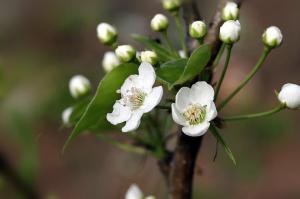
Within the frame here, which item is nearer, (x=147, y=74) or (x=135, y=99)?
(x=147, y=74)

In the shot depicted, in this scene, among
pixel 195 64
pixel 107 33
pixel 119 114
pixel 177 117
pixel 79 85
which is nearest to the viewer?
pixel 195 64

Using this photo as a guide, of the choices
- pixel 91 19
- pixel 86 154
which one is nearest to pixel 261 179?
A: pixel 86 154

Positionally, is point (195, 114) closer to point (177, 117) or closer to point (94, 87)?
point (177, 117)

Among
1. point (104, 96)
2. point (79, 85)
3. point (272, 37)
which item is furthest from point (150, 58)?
point (79, 85)

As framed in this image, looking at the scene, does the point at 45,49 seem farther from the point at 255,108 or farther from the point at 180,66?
the point at 180,66

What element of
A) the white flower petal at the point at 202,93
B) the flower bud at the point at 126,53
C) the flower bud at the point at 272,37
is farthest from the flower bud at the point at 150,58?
the flower bud at the point at 272,37

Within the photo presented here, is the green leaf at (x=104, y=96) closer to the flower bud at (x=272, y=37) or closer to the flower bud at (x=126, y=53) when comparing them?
the flower bud at (x=126, y=53)

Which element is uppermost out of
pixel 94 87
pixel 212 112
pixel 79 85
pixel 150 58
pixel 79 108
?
pixel 150 58
